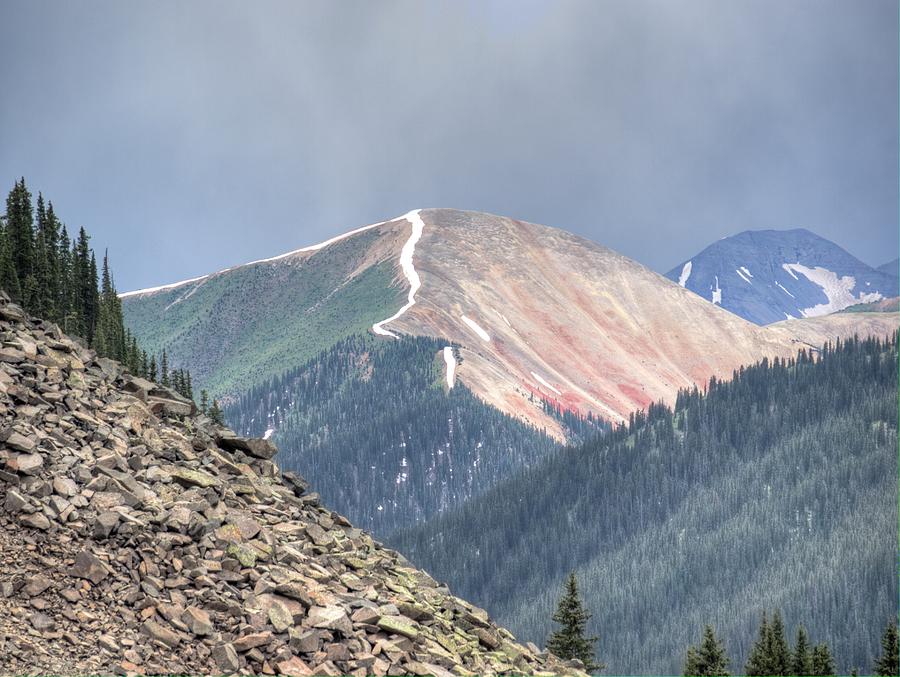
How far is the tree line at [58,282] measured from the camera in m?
86.8

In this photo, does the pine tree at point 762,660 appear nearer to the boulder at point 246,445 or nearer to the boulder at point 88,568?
the boulder at point 246,445

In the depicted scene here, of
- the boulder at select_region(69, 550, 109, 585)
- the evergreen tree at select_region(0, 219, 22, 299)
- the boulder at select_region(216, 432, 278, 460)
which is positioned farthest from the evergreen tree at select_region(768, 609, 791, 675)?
the evergreen tree at select_region(0, 219, 22, 299)

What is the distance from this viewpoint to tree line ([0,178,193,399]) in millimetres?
86812

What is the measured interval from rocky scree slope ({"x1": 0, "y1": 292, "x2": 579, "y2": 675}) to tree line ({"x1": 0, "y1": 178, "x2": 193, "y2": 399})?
40751mm

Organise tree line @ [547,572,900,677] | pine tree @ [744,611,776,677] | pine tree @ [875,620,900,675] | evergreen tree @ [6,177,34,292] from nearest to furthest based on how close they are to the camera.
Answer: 1. tree line @ [547,572,900,677]
2. pine tree @ [744,611,776,677]
3. pine tree @ [875,620,900,675]
4. evergreen tree @ [6,177,34,292]

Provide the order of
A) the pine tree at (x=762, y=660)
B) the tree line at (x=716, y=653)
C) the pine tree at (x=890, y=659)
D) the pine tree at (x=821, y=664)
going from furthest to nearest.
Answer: the pine tree at (x=890, y=659)
the pine tree at (x=821, y=664)
the pine tree at (x=762, y=660)
the tree line at (x=716, y=653)

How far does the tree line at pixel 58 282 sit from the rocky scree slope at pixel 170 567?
4075cm

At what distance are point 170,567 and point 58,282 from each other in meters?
71.1

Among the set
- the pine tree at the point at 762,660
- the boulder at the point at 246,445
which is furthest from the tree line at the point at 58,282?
the pine tree at the point at 762,660

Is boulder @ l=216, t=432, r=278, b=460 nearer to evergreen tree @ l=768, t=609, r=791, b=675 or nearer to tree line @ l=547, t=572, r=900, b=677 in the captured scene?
tree line @ l=547, t=572, r=900, b=677

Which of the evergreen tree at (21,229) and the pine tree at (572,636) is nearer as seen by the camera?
the pine tree at (572,636)

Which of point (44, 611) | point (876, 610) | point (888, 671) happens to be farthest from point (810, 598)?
point (44, 611)

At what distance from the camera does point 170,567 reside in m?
36.6

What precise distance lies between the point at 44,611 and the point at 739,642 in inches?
6494
